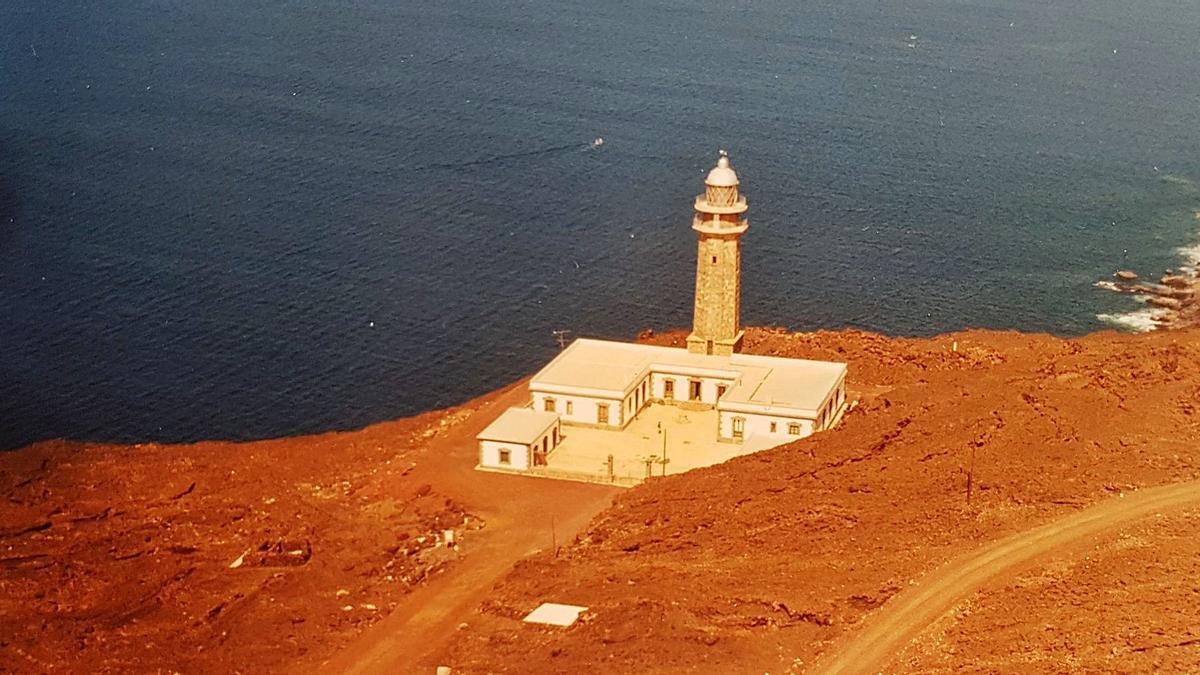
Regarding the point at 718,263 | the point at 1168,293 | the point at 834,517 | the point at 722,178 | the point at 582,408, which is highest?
the point at 722,178

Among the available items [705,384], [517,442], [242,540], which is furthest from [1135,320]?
[242,540]

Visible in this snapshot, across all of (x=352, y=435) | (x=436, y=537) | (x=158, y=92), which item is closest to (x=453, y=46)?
(x=158, y=92)

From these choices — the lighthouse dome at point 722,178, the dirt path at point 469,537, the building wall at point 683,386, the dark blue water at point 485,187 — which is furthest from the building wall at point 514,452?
the dark blue water at point 485,187

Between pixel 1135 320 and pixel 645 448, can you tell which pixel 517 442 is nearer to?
pixel 645 448

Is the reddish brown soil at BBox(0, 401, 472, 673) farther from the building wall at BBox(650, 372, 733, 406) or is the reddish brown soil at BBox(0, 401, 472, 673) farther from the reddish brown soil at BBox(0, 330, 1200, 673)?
the building wall at BBox(650, 372, 733, 406)

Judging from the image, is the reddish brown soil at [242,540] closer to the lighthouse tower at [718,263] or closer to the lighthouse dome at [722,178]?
the lighthouse tower at [718,263]

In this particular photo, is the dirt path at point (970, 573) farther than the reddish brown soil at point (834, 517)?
No
